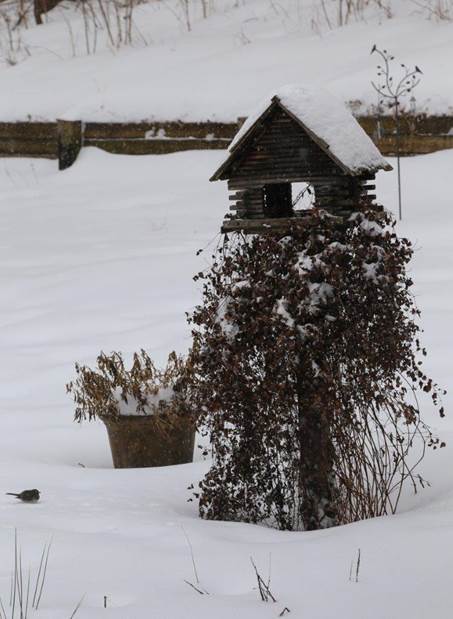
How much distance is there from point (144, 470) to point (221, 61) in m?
9.97

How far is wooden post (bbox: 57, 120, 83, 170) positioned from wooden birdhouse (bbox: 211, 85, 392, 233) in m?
9.28

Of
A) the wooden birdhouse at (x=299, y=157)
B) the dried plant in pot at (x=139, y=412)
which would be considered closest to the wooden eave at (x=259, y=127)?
the wooden birdhouse at (x=299, y=157)

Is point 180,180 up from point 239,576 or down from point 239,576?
up

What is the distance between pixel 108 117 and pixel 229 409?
31.5 ft

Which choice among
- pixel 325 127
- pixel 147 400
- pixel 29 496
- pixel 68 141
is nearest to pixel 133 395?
pixel 147 400

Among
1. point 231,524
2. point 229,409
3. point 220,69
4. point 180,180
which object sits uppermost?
point 220,69

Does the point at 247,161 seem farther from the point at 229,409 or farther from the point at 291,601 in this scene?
the point at 291,601

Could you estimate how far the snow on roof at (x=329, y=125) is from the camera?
456cm

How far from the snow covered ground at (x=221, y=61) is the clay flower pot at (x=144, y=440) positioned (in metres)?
6.56

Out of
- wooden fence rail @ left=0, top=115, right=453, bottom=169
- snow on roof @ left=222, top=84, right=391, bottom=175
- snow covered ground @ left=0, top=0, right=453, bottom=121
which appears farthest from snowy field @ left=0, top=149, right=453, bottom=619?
snow on roof @ left=222, top=84, right=391, bottom=175

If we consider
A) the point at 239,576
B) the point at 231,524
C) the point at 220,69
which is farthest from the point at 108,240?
the point at 239,576

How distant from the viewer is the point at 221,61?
14711mm

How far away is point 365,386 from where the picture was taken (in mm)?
4480

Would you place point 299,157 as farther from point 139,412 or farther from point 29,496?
point 29,496
